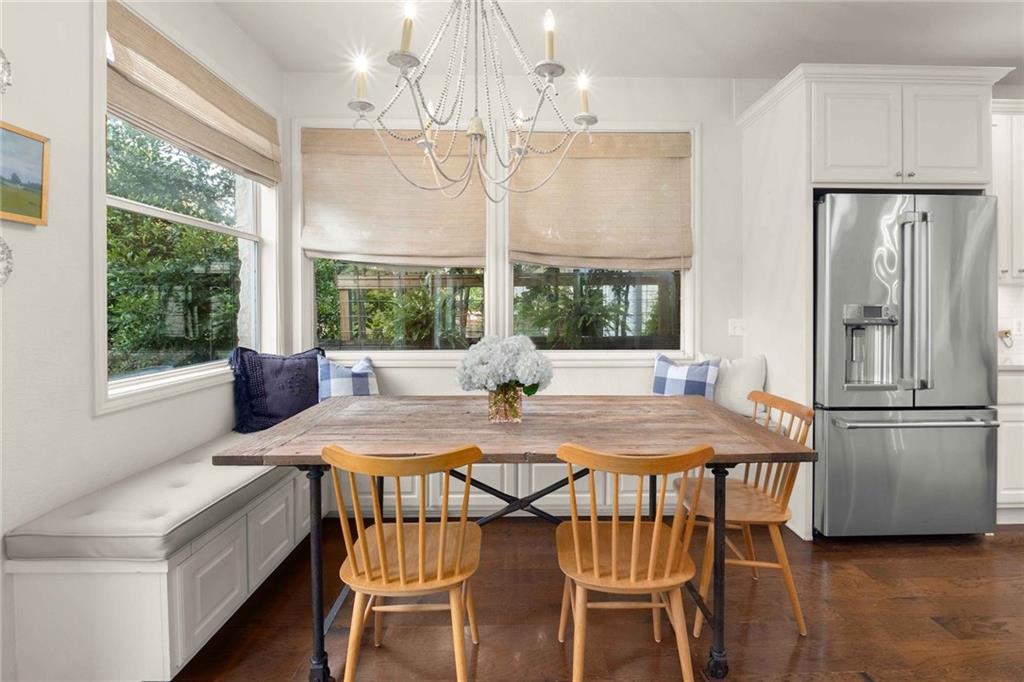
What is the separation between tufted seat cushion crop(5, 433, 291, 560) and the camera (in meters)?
1.61

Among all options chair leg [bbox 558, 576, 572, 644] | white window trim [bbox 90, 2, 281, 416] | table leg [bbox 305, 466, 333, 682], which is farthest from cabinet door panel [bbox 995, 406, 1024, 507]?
white window trim [bbox 90, 2, 281, 416]

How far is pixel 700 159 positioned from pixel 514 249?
4.32 ft

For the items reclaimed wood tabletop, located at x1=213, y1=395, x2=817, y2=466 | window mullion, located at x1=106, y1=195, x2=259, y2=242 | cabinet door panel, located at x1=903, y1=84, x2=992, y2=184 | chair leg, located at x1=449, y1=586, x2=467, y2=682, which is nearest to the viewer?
chair leg, located at x1=449, y1=586, x2=467, y2=682

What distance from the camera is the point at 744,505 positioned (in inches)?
84.4

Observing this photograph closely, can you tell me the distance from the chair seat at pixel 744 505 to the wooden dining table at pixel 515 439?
0.23 meters

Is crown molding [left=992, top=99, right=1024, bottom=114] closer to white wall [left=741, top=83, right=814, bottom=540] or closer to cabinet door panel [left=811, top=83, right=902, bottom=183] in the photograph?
cabinet door panel [left=811, top=83, right=902, bottom=183]

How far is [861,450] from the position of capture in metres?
2.79

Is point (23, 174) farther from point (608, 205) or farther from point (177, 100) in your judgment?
point (608, 205)

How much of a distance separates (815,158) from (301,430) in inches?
108

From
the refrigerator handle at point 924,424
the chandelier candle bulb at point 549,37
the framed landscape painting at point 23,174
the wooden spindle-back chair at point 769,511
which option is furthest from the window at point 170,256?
the refrigerator handle at point 924,424

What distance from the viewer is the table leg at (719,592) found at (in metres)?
1.73

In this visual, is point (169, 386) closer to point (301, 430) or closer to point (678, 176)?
point (301, 430)

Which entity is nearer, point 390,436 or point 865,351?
point 390,436

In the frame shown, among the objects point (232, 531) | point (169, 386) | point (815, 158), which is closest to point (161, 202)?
point (169, 386)
